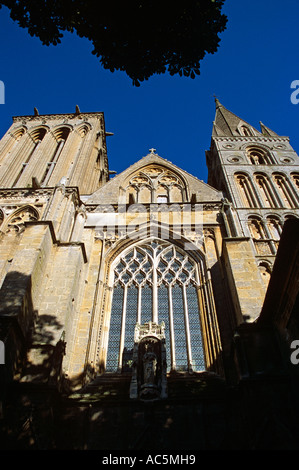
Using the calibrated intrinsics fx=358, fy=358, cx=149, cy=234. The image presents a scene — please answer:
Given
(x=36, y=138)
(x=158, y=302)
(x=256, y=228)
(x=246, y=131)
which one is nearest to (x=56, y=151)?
(x=36, y=138)

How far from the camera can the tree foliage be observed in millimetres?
6727

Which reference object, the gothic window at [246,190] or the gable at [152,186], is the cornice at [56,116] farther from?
the gothic window at [246,190]

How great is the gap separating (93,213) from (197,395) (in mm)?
8302

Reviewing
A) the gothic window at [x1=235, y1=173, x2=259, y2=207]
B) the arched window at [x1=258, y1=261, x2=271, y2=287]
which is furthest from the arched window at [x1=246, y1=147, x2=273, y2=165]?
the arched window at [x1=258, y1=261, x2=271, y2=287]

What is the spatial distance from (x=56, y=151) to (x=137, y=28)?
47.3 feet

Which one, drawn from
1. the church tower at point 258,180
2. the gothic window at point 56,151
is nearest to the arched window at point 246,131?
the church tower at point 258,180

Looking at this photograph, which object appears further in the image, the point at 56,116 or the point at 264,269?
the point at 56,116

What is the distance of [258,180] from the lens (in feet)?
55.5

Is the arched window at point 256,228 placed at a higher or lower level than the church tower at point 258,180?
lower

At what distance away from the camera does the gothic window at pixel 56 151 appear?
1723 cm

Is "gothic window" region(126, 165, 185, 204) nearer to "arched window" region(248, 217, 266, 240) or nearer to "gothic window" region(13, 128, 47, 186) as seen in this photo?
"arched window" region(248, 217, 266, 240)

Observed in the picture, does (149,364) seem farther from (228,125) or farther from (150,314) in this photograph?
(228,125)

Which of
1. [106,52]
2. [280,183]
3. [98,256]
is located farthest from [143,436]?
[280,183]
